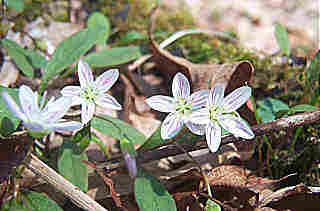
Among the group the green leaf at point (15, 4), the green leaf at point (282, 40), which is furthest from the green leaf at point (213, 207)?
the green leaf at point (15, 4)

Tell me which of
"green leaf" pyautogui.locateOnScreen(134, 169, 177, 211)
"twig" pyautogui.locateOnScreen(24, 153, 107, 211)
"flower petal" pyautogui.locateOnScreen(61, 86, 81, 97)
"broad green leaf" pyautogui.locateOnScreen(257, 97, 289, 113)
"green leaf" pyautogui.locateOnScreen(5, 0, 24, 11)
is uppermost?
"green leaf" pyautogui.locateOnScreen(5, 0, 24, 11)

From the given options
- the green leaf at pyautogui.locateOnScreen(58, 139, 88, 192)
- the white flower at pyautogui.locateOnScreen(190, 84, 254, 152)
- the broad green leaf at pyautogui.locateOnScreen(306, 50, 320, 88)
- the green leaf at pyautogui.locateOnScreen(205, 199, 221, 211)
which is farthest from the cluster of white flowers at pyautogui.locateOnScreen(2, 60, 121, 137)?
the broad green leaf at pyautogui.locateOnScreen(306, 50, 320, 88)

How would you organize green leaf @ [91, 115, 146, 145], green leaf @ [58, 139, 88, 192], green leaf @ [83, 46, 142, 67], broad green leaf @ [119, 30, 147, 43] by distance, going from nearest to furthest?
green leaf @ [58, 139, 88, 192] → green leaf @ [91, 115, 146, 145] → green leaf @ [83, 46, 142, 67] → broad green leaf @ [119, 30, 147, 43]

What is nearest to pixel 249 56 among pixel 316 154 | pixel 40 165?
pixel 316 154

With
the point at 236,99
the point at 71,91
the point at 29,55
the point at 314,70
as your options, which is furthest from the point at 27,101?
the point at 314,70

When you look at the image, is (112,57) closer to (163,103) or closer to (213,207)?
(163,103)

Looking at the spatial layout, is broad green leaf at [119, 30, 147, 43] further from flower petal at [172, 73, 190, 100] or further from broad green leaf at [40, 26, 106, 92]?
flower petal at [172, 73, 190, 100]

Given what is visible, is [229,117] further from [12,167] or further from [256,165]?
[12,167]
